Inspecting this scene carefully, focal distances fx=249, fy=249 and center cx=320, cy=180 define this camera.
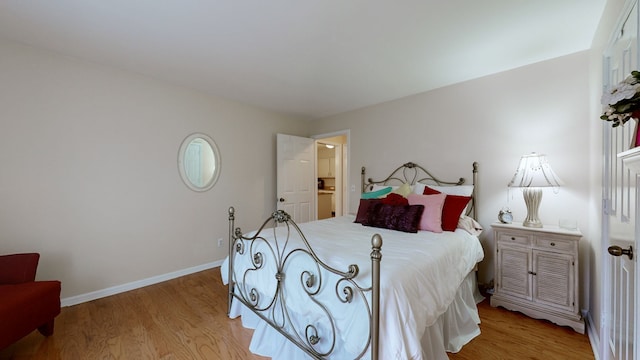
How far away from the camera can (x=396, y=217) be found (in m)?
2.55

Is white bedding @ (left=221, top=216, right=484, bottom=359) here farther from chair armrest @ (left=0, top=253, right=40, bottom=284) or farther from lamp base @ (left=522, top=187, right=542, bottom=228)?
chair armrest @ (left=0, top=253, right=40, bottom=284)

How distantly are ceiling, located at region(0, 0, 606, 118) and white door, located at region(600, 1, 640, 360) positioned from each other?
0.64 meters

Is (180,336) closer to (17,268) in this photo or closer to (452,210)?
(17,268)

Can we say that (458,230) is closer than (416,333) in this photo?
No

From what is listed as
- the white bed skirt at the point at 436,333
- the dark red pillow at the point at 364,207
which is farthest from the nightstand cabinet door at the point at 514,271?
the dark red pillow at the point at 364,207

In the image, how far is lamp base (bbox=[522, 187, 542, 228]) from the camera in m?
2.38

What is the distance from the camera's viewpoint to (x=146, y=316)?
2342mm

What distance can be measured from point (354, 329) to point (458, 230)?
5.72 feet

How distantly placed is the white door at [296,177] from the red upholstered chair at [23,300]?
9.09 feet


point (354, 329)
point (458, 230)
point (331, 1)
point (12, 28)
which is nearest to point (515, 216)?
point (458, 230)

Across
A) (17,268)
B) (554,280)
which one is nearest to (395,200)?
(554,280)

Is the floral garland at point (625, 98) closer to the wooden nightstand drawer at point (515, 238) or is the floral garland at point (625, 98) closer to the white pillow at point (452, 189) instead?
the wooden nightstand drawer at point (515, 238)

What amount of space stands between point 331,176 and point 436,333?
6.47m

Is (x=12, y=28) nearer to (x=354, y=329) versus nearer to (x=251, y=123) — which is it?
(x=251, y=123)
